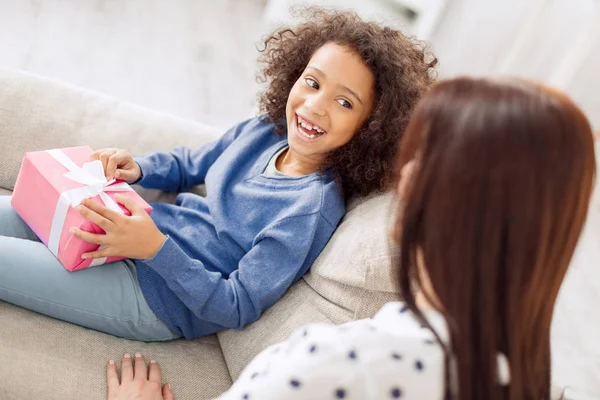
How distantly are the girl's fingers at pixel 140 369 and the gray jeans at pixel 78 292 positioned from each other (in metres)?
0.06

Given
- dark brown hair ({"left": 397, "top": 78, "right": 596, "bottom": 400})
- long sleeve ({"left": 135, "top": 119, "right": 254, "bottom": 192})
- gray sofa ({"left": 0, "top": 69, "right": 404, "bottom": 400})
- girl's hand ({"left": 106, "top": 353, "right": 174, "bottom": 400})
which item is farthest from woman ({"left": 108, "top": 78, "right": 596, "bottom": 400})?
long sleeve ({"left": 135, "top": 119, "right": 254, "bottom": 192})

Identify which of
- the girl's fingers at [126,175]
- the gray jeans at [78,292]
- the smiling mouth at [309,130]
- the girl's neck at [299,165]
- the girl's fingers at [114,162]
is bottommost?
the gray jeans at [78,292]

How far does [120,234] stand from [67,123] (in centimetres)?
53

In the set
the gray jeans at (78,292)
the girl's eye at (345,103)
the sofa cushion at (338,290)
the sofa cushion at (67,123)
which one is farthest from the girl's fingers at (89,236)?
the girl's eye at (345,103)

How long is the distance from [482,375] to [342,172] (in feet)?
2.25

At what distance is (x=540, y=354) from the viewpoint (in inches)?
30.5

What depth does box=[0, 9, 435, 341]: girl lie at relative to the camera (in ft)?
3.77

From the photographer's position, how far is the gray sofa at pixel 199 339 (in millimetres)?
1080

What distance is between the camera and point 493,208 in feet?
2.18

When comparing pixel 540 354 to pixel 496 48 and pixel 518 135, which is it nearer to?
pixel 518 135

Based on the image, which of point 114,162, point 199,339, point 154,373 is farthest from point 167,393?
point 114,162

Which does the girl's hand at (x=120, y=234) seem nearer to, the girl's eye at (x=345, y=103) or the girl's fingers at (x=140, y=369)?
the girl's fingers at (x=140, y=369)

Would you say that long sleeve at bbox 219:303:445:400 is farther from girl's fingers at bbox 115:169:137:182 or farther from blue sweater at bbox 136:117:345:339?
girl's fingers at bbox 115:169:137:182

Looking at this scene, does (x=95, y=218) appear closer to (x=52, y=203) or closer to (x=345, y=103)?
(x=52, y=203)
